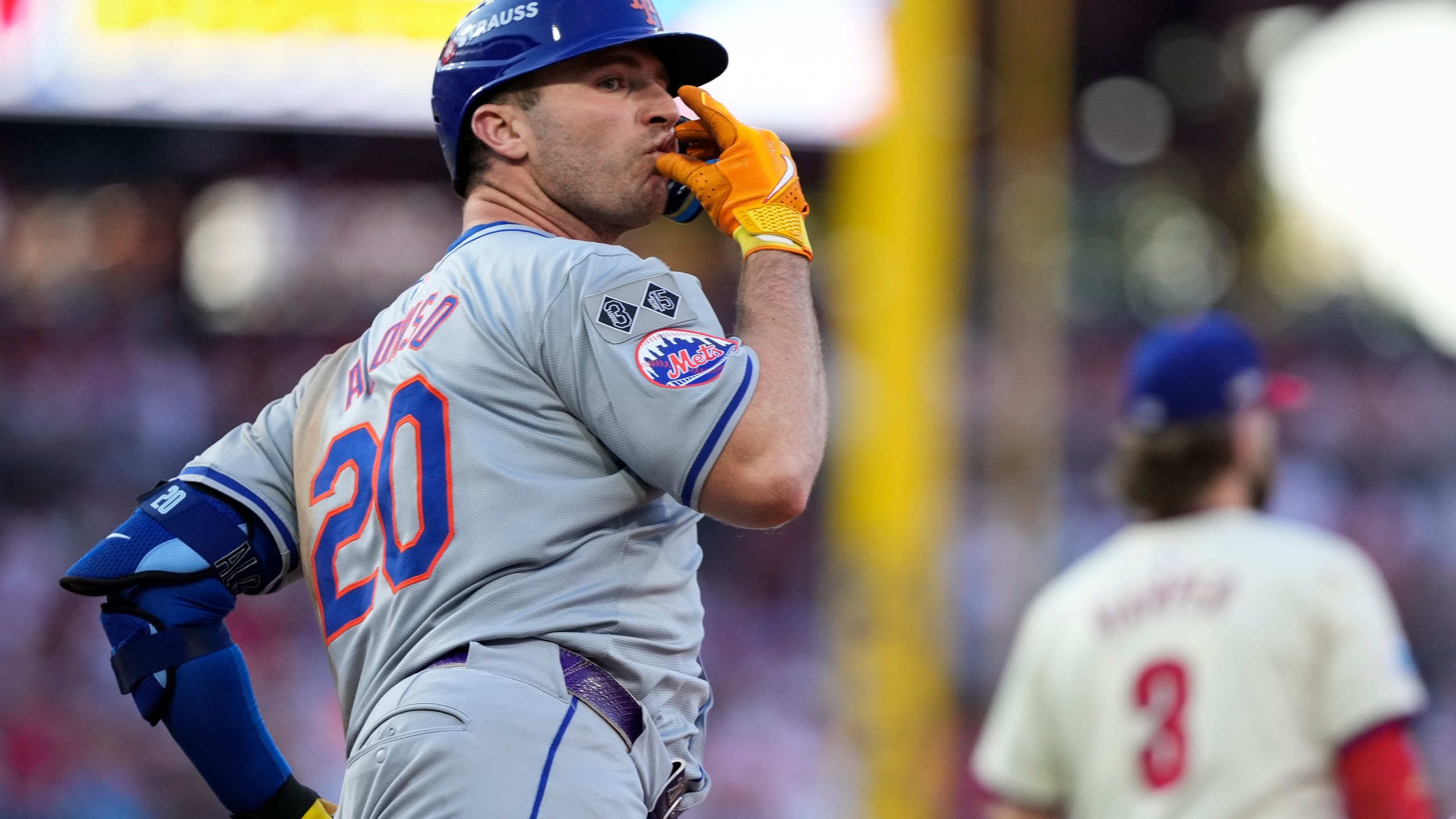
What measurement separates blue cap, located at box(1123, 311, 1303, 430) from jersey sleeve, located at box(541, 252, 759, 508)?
162cm

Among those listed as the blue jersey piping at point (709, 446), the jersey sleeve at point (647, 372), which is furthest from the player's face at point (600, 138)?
the blue jersey piping at point (709, 446)

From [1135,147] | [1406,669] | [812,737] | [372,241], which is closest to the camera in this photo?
[1406,669]

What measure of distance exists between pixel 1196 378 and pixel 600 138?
65.0 inches

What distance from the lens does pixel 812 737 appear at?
10.6 metres

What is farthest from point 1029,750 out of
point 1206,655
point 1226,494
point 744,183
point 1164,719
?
point 744,183

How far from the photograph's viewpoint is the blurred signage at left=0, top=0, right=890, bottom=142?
26.9 ft

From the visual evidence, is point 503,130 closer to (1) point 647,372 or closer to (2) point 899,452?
(1) point 647,372

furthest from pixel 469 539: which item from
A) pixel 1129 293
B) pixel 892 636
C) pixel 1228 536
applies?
pixel 1129 293

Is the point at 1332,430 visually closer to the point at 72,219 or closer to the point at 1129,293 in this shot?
the point at 1129,293

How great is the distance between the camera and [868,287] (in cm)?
838

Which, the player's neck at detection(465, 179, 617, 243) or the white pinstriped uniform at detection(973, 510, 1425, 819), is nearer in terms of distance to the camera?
the player's neck at detection(465, 179, 617, 243)

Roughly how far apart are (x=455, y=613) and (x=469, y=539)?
0.09 m

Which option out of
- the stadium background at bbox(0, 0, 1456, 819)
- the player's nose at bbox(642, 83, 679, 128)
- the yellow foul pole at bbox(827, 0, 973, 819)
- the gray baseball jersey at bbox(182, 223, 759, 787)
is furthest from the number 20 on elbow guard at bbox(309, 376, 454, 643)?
the yellow foul pole at bbox(827, 0, 973, 819)

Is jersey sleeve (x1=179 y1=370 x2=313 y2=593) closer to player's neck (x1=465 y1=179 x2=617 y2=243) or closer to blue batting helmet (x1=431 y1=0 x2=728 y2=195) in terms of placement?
player's neck (x1=465 y1=179 x2=617 y2=243)
